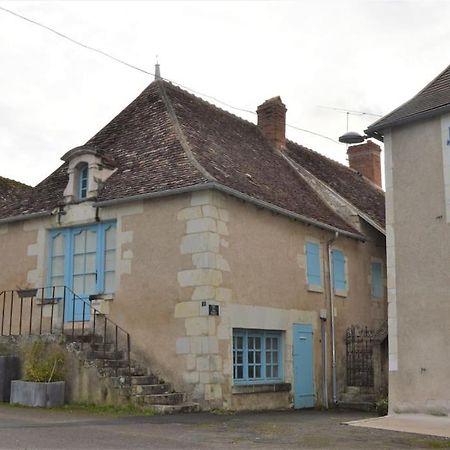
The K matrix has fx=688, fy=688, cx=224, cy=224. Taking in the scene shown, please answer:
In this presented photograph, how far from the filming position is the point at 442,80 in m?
13.1

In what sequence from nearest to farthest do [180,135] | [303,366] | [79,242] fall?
[79,242] < [180,135] < [303,366]

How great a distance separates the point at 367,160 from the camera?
25.0 metres

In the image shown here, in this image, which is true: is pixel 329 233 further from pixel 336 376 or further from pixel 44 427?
pixel 44 427

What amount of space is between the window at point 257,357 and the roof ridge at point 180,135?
10.5ft

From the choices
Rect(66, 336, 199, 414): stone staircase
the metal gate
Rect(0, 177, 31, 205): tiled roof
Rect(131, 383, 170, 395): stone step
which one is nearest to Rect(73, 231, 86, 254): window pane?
Rect(66, 336, 199, 414): stone staircase

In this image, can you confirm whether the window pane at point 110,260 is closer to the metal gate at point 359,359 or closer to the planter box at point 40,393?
the planter box at point 40,393

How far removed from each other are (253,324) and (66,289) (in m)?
4.07

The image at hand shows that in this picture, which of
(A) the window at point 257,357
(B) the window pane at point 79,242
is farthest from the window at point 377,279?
(B) the window pane at point 79,242

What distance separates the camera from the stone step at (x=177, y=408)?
11742mm

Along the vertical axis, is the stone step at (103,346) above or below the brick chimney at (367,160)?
below

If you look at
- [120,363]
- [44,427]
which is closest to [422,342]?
[120,363]

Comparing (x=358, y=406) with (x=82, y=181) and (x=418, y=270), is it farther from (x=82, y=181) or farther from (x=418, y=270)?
(x=82, y=181)

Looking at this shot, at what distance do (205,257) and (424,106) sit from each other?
4789mm

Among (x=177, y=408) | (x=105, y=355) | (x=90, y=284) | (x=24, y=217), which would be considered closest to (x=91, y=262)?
(x=90, y=284)
